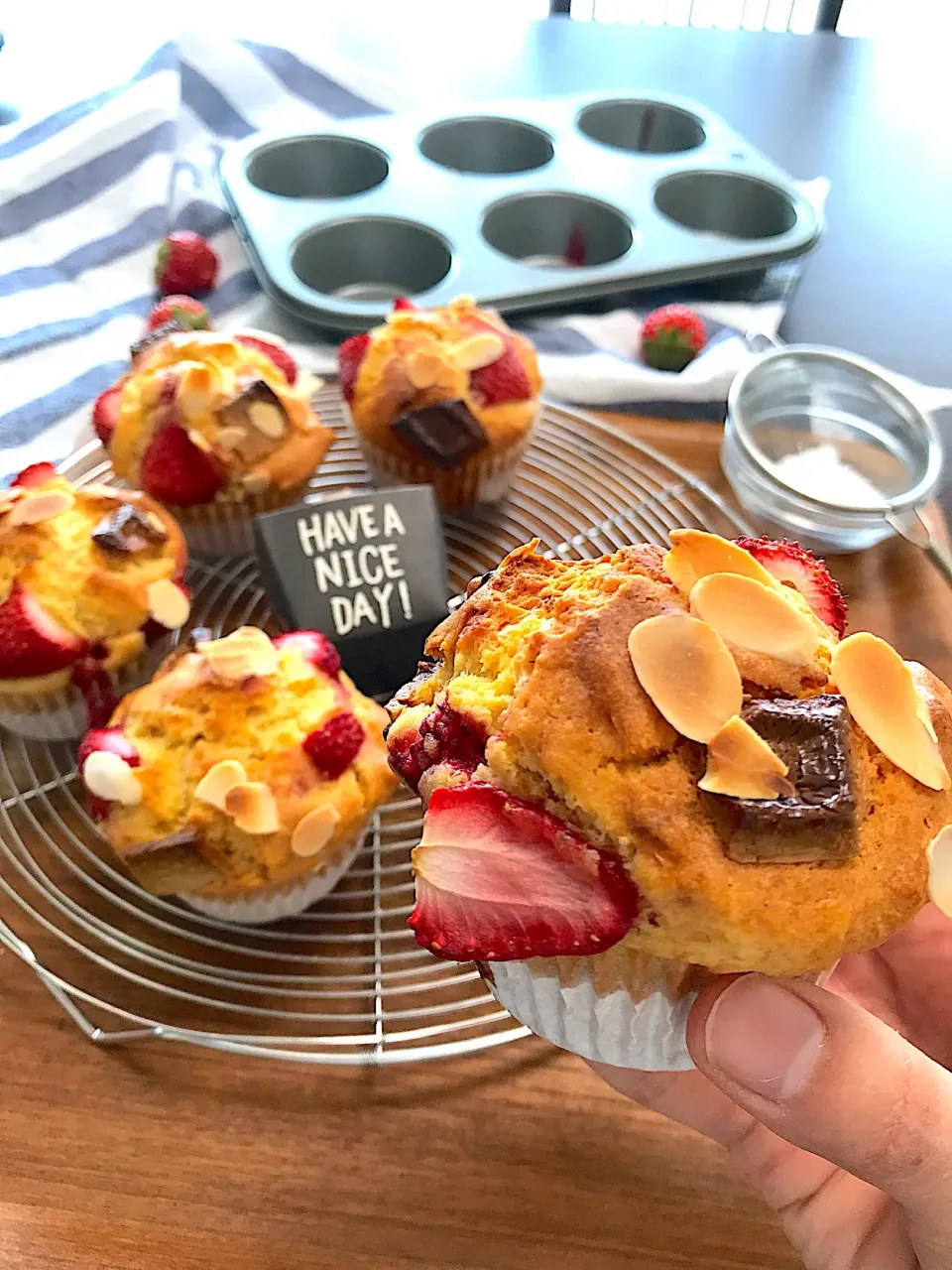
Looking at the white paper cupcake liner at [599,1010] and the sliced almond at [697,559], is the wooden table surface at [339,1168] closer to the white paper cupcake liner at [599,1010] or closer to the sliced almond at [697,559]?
the white paper cupcake liner at [599,1010]

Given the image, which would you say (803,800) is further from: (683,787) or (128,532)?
(128,532)

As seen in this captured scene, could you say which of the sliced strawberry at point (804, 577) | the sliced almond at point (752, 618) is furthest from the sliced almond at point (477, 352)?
the sliced almond at point (752, 618)

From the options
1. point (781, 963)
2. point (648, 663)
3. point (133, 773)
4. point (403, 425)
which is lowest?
point (133, 773)

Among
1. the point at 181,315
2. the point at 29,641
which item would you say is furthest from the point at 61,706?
the point at 181,315

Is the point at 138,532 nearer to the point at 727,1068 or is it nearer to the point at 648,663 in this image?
the point at 648,663

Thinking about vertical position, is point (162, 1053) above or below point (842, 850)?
below

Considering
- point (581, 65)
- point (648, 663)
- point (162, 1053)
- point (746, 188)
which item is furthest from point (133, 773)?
point (581, 65)

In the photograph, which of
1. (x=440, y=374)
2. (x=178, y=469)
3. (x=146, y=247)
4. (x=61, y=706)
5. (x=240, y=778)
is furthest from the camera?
(x=146, y=247)
